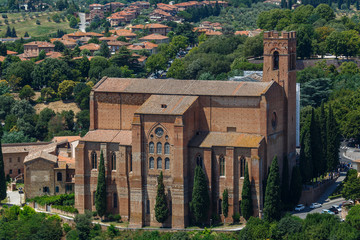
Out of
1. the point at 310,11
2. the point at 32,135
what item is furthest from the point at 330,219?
the point at 310,11

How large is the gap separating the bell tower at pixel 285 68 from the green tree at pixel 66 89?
44742 millimetres

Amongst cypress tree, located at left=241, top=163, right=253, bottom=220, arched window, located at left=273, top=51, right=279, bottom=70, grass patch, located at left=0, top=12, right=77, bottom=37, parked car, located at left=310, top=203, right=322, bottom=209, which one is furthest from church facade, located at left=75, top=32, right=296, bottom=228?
grass patch, located at left=0, top=12, right=77, bottom=37

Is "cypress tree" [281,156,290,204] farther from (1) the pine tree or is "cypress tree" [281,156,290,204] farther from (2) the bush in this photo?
(1) the pine tree

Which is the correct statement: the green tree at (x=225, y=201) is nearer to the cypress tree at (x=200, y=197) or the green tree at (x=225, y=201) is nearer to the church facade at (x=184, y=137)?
the church facade at (x=184, y=137)

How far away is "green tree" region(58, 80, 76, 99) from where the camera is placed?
11575 centimetres

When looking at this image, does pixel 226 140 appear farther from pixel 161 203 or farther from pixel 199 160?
pixel 161 203

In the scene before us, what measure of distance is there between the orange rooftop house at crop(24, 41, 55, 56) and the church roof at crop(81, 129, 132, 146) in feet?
246

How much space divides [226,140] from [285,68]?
835cm

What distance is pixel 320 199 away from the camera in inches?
3046

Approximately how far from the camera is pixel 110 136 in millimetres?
75062

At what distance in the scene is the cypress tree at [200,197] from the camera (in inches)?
2785

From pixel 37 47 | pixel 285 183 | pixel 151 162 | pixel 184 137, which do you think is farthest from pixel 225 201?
pixel 37 47

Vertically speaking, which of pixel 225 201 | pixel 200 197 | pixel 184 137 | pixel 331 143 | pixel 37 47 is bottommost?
pixel 225 201

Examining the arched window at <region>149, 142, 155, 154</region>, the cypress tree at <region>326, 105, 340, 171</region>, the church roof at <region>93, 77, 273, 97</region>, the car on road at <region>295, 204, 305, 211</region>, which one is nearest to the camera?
the arched window at <region>149, 142, 155, 154</region>
